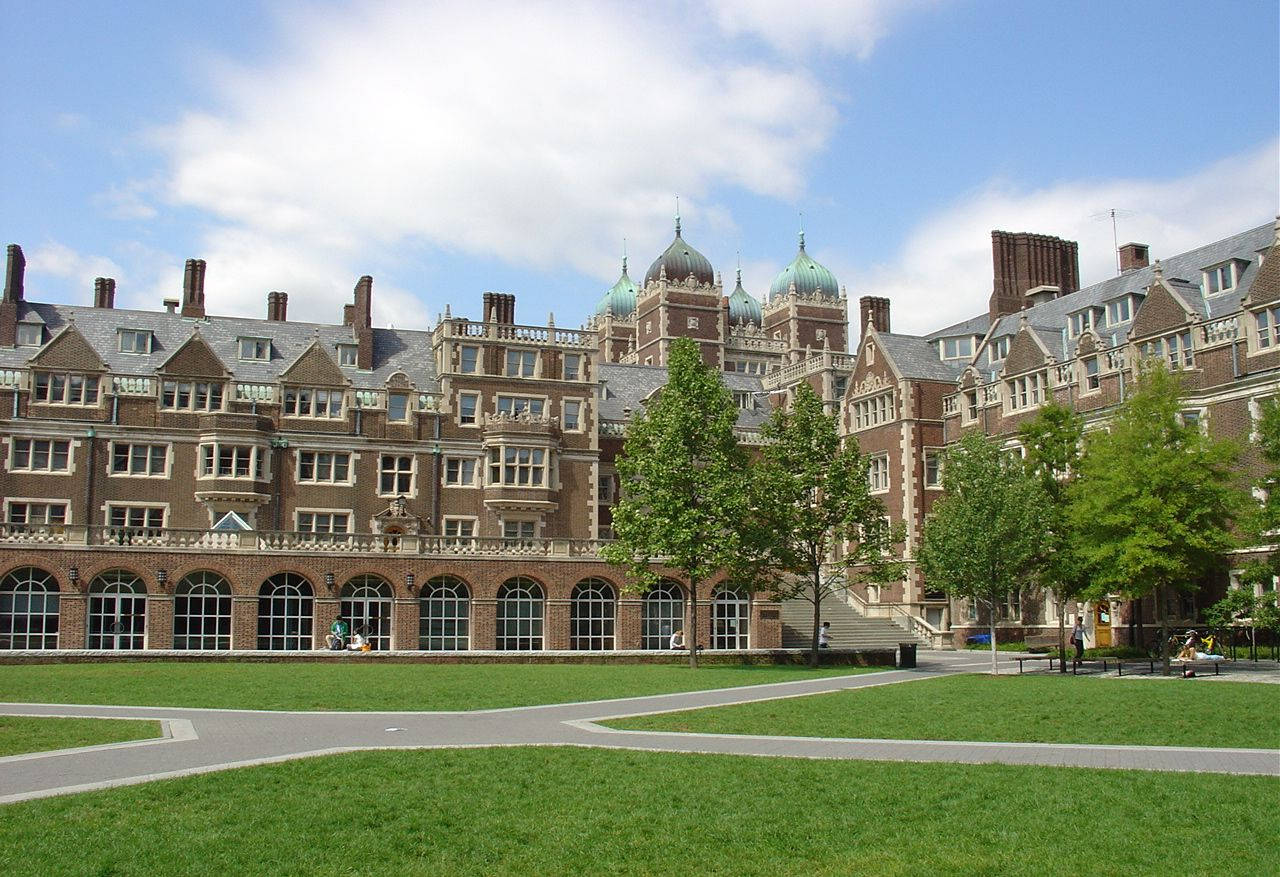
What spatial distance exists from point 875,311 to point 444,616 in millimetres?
32125

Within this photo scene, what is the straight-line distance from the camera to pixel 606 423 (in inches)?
2466

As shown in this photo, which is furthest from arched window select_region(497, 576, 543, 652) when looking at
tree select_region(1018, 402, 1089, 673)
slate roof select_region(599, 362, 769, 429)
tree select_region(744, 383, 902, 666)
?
tree select_region(1018, 402, 1089, 673)

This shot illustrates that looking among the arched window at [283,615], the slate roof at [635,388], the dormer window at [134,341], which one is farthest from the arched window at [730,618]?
the dormer window at [134,341]

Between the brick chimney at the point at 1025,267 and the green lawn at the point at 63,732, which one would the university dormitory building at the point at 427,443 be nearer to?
the brick chimney at the point at 1025,267

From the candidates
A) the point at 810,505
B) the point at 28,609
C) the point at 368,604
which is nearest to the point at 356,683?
the point at 368,604

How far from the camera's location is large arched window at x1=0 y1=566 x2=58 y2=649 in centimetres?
4247

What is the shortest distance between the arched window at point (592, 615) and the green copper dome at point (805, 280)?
5979 cm

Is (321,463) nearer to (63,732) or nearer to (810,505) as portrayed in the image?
(810,505)

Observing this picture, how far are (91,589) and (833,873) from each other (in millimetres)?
38068

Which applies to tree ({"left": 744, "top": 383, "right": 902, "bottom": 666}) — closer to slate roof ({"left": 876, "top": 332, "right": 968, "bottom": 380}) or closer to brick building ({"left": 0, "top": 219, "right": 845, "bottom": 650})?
brick building ({"left": 0, "top": 219, "right": 845, "bottom": 650})

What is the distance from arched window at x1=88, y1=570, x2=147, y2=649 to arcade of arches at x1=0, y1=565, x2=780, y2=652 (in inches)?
1.4

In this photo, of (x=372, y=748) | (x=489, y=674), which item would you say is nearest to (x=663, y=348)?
(x=489, y=674)

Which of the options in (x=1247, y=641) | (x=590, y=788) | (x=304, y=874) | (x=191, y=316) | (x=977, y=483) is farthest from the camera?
(x=191, y=316)

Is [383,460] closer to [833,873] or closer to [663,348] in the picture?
[663,348]
